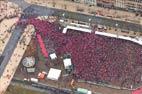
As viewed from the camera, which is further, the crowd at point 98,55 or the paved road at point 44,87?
the crowd at point 98,55

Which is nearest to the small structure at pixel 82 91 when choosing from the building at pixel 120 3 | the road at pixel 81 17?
the road at pixel 81 17

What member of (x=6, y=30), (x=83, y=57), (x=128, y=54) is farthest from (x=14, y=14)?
(x=128, y=54)

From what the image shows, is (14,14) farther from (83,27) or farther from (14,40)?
(83,27)

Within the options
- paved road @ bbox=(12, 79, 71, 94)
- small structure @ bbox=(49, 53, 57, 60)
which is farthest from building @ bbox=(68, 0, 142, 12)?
paved road @ bbox=(12, 79, 71, 94)

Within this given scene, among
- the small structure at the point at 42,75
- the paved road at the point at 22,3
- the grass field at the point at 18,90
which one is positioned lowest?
the grass field at the point at 18,90

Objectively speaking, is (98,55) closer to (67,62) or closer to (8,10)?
(67,62)

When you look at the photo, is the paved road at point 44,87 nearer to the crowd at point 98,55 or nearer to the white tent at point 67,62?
the crowd at point 98,55
